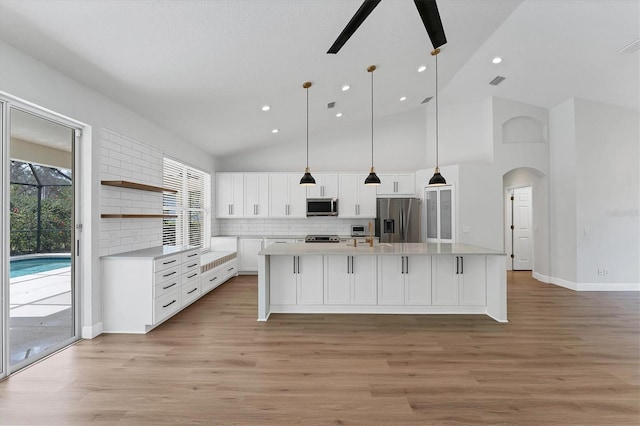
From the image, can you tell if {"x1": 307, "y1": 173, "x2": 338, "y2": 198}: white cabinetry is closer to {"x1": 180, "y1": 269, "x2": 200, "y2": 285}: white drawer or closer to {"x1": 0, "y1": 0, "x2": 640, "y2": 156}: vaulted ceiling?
{"x1": 0, "y1": 0, "x2": 640, "y2": 156}: vaulted ceiling

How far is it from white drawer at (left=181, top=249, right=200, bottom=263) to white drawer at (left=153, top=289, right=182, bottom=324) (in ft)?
1.42

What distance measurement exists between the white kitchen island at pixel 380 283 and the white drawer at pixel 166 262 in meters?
1.12

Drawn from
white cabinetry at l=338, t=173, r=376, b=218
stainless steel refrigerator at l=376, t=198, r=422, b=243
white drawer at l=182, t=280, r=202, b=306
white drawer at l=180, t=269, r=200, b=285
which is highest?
white cabinetry at l=338, t=173, r=376, b=218

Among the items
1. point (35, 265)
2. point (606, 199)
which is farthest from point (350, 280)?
point (606, 199)

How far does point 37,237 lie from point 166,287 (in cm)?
131

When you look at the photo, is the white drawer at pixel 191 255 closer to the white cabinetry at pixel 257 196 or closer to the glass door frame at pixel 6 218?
the glass door frame at pixel 6 218

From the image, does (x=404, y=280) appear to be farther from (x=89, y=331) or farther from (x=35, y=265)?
(x=35, y=265)

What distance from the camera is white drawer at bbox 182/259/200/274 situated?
433cm

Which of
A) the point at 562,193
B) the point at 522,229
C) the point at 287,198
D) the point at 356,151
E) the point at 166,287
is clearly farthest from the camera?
the point at 522,229

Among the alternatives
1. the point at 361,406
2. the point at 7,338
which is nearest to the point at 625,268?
the point at 361,406

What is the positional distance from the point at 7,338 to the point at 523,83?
7.39 metres

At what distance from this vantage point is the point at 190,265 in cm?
454

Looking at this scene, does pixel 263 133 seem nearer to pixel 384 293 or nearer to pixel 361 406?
pixel 384 293

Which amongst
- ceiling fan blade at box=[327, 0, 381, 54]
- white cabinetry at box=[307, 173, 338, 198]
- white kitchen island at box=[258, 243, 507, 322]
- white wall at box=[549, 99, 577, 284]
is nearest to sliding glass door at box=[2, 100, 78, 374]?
white kitchen island at box=[258, 243, 507, 322]
